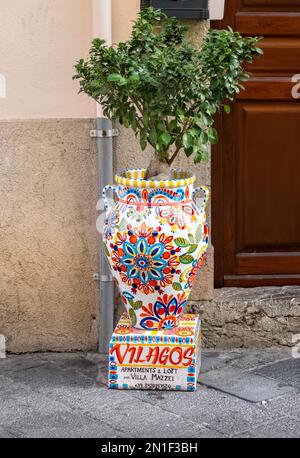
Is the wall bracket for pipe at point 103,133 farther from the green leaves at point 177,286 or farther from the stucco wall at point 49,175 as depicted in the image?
the green leaves at point 177,286

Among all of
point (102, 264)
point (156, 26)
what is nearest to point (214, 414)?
point (102, 264)

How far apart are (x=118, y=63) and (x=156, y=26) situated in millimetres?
634

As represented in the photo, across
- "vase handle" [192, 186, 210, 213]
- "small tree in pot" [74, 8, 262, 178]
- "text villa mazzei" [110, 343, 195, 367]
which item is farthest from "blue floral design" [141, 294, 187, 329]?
"small tree in pot" [74, 8, 262, 178]

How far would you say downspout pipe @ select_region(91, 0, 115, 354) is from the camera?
17.5 feet

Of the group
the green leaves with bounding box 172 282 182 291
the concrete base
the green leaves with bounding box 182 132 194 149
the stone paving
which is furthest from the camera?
the concrete base

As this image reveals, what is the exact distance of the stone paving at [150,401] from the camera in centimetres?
456

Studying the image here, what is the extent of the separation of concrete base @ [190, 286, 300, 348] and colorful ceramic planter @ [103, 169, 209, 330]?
598mm

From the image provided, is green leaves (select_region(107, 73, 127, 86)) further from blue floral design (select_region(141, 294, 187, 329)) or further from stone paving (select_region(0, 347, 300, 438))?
stone paving (select_region(0, 347, 300, 438))

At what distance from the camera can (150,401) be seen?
4.93 metres

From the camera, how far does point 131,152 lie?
5.55 metres

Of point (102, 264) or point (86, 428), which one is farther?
point (102, 264)

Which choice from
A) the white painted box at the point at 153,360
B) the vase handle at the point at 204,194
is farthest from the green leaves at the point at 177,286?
the vase handle at the point at 204,194

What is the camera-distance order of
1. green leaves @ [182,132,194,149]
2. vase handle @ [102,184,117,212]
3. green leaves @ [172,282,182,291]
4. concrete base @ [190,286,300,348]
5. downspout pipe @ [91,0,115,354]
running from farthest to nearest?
concrete base @ [190,286,300,348], downspout pipe @ [91,0,115,354], vase handle @ [102,184,117,212], green leaves @ [172,282,182,291], green leaves @ [182,132,194,149]
